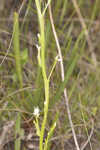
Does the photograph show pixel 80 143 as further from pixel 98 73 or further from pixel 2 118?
pixel 98 73

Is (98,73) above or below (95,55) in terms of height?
below

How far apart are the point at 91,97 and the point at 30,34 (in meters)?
0.51

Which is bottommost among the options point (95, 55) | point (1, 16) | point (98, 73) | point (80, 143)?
point (80, 143)

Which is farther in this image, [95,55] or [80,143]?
[95,55]

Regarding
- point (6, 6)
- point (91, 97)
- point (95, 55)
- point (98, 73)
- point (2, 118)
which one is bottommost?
point (2, 118)

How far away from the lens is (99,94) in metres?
1.51

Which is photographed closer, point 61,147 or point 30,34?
point 61,147

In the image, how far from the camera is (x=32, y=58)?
59.5 inches

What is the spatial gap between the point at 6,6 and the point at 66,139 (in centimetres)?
103

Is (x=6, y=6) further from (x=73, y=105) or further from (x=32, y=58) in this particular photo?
(x=73, y=105)

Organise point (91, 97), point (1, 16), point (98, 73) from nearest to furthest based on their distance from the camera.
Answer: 1. point (91, 97)
2. point (98, 73)
3. point (1, 16)

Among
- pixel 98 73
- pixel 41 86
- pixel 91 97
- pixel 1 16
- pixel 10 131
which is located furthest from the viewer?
pixel 1 16

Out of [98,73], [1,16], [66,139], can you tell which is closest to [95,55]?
[98,73]

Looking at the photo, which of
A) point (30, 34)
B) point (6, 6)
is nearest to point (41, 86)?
point (30, 34)
